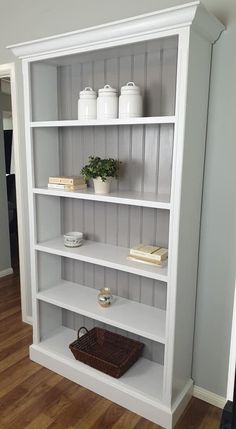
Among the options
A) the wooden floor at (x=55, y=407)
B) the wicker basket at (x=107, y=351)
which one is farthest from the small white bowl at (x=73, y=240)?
the wooden floor at (x=55, y=407)

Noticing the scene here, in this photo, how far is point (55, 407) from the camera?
1.95 m

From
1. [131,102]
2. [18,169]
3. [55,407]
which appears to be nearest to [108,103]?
[131,102]

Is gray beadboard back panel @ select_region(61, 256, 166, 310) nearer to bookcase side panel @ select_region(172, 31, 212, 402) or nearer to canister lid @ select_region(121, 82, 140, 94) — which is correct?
bookcase side panel @ select_region(172, 31, 212, 402)

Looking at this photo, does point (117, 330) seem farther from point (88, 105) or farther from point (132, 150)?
point (88, 105)

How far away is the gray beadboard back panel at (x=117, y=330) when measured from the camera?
2.15m

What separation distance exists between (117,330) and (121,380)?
36 cm

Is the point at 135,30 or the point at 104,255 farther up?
the point at 135,30

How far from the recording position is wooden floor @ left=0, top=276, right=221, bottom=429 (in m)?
1.84

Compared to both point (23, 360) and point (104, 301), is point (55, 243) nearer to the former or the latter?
point (104, 301)

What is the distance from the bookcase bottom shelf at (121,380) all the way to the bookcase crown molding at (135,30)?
1825 millimetres

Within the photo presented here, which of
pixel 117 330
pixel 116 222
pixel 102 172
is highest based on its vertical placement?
pixel 102 172

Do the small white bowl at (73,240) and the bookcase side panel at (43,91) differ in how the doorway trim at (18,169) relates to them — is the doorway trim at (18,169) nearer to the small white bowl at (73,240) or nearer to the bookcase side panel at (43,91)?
the bookcase side panel at (43,91)

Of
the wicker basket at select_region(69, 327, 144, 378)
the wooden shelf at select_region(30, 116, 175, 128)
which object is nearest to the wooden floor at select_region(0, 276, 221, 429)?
the wicker basket at select_region(69, 327, 144, 378)

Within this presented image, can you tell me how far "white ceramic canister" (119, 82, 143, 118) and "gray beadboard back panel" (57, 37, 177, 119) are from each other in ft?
0.48
